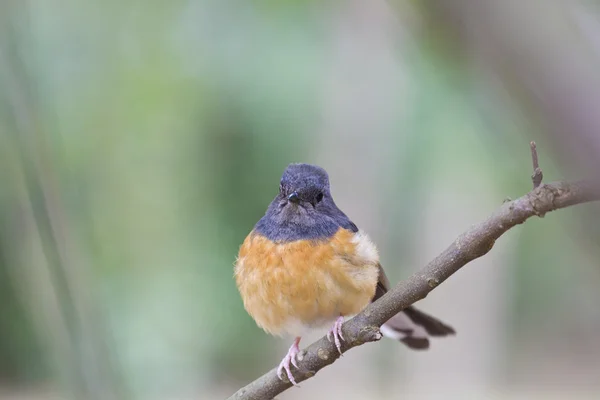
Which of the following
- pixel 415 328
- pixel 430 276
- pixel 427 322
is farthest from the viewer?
pixel 415 328

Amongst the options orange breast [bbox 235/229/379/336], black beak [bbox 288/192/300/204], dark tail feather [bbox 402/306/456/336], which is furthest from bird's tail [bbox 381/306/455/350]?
black beak [bbox 288/192/300/204]

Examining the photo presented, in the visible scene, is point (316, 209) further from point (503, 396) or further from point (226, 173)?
point (503, 396)

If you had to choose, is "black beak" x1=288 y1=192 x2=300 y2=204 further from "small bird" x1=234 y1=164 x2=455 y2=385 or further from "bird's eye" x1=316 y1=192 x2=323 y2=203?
"bird's eye" x1=316 y1=192 x2=323 y2=203

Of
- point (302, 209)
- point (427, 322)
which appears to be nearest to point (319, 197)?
point (302, 209)

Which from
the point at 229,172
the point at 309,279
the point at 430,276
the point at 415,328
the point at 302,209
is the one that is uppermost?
the point at 302,209

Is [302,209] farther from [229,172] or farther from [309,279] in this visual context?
[229,172]

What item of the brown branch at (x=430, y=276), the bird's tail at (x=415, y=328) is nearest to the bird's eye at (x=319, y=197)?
the bird's tail at (x=415, y=328)

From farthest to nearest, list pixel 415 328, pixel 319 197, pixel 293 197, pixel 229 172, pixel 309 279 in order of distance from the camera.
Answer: pixel 229 172, pixel 415 328, pixel 319 197, pixel 293 197, pixel 309 279
